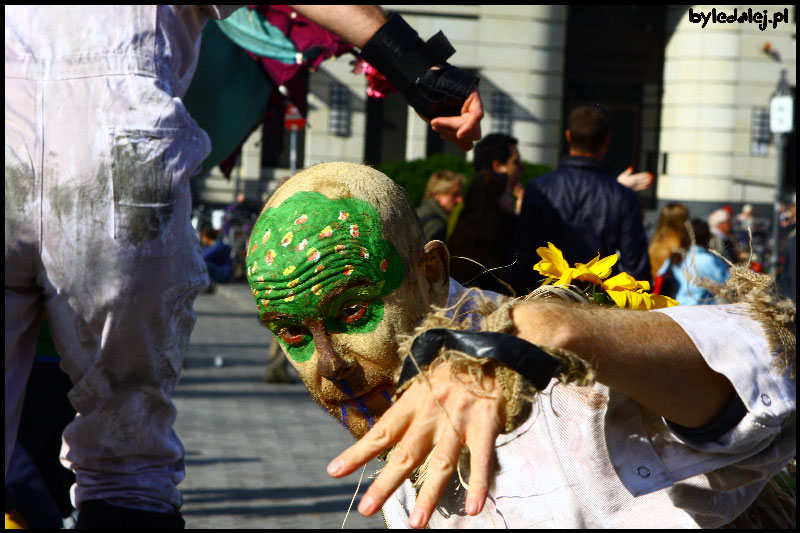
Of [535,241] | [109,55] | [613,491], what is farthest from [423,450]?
[535,241]

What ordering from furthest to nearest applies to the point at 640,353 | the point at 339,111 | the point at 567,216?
1. the point at 339,111
2. the point at 567,216
3. the point at 640,353

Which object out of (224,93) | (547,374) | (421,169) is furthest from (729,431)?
(421,169)

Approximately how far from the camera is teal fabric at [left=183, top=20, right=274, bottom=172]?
3.26 m

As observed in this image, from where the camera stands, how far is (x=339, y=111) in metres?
21.8

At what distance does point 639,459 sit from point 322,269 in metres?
0.56

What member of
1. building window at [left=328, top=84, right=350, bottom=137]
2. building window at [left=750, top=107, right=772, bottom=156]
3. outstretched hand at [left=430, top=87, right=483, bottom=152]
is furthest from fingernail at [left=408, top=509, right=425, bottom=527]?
building window at [left=750, top=107, right=772, bottom=156]

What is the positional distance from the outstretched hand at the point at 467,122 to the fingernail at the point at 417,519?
3.42 feet

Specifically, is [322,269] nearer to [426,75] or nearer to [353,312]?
[353,312]

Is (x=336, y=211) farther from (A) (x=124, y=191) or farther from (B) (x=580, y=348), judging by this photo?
(A) (x=124, y=191)

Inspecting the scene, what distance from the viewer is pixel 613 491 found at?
1688 millimetres

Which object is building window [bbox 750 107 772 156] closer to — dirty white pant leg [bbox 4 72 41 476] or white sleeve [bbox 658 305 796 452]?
dirty white pant leg [bbox 4 72 41 476]

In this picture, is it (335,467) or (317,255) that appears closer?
(335,467)

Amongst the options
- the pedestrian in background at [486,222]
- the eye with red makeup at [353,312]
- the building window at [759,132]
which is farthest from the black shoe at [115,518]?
the building window at [759,132]

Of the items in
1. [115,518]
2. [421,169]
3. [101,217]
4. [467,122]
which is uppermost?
[421,169]
